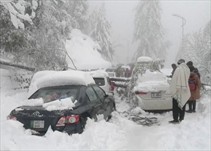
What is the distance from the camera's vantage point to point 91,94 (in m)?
9.33

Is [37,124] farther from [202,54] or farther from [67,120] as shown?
[202,54]

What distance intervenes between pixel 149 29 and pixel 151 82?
4388 centimetres

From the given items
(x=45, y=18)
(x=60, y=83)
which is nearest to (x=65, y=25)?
(x=45, y=18)

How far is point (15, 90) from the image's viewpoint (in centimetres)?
1661

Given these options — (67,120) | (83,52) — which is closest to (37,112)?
(67,120)

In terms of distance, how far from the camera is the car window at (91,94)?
9.07 meters

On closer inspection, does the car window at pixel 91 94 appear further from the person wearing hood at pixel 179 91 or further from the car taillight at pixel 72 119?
the person wearing hood at pixel 179 91

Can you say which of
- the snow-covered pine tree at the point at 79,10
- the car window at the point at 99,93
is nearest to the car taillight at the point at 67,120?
the car window at the point at 99,93

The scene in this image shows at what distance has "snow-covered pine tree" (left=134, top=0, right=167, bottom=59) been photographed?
55875 mm

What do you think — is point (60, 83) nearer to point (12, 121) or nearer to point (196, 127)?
point (12, 121)

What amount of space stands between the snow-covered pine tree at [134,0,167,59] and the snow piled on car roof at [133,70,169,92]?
4185 centimetres

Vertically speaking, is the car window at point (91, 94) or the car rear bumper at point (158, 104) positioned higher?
the car window at point (91, 94)

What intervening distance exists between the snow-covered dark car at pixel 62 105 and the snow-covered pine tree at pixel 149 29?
152 ft

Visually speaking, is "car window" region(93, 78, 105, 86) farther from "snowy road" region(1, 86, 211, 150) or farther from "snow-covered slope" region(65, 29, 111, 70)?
"snow-covered slope" region(65, 29, 111, 70)
